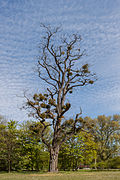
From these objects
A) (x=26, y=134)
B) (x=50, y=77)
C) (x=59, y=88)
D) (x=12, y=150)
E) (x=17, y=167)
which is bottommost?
(x=17, y=167)

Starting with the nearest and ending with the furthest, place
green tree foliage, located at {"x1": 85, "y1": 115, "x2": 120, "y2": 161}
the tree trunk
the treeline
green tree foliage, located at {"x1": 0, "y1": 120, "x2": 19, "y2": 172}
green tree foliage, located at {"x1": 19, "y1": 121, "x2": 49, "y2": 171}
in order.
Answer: the tree trunk → green tree foliage, located at {"x1": 0, "y1": 120, "x2": 19, "y2": 172} → the treeline → green tree foliage, located at {"x1": 19, "y1": 121, "x2": 49, "y2": 171} → green tree foliage, located at {"x1": 85, "y1": 115, "x2": 120, "y2": 161}

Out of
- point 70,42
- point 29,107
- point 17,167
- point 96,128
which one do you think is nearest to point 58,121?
point 29,107

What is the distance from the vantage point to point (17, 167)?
27.2 m

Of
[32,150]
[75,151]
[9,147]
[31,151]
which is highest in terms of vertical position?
[9,147]

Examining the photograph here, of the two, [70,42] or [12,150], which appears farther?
[12,150]

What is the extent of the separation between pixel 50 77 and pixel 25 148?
12.6m

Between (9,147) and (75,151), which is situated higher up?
→ (9,147)

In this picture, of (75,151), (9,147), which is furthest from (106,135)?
(9,147)

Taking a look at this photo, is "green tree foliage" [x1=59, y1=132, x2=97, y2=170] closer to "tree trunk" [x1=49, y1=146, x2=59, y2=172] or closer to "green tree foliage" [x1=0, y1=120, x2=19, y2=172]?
"green tree foliage" [x1=0, y1=120, x2=19, y2=172]

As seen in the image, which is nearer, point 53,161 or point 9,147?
point 53,161

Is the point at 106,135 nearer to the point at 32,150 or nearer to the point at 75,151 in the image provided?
the point at 75,151

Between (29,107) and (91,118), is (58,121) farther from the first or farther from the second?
(91,118)

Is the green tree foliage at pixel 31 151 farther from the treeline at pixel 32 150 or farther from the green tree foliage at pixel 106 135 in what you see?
the green tree foliage at pixel 106 135

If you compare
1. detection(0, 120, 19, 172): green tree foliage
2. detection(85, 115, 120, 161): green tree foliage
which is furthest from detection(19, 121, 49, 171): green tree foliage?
detection(85, 115, 120, 161): green tree foliage
